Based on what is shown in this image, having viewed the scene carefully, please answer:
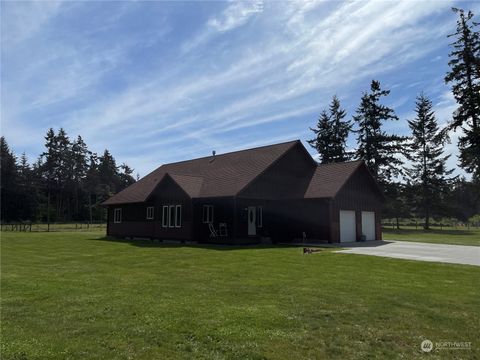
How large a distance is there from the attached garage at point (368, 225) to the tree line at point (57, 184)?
55.2 metres

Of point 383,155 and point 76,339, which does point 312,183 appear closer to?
point 76,339

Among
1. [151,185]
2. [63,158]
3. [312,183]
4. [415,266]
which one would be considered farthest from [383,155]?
[63,158]

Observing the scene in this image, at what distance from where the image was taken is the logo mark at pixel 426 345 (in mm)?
5723

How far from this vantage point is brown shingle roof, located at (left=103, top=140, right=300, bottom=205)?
25.8 metres

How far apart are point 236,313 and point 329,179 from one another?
21.3m

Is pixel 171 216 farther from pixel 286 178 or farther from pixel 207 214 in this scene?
pixel 286 178

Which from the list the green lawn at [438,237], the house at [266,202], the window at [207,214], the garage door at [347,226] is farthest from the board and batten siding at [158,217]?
the green lawn at [438,237]

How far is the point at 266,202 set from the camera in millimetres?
27359

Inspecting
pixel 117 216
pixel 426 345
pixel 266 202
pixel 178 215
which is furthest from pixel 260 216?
pixel 426 345

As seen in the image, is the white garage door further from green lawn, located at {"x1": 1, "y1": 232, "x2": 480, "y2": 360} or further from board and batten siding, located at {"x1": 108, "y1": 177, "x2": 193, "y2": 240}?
green lawn, located at {"x1": 1, "y1": 232, "x2": 480, "y2": 360}

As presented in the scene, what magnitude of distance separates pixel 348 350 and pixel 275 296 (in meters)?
3.22

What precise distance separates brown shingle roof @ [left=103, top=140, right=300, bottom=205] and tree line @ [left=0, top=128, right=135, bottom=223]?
A: 42995mm

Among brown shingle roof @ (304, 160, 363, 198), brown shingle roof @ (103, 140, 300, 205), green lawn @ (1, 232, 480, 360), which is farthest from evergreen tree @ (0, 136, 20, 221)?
green lawn @ (1, 232, 480, 360)

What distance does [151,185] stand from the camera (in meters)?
32.9
